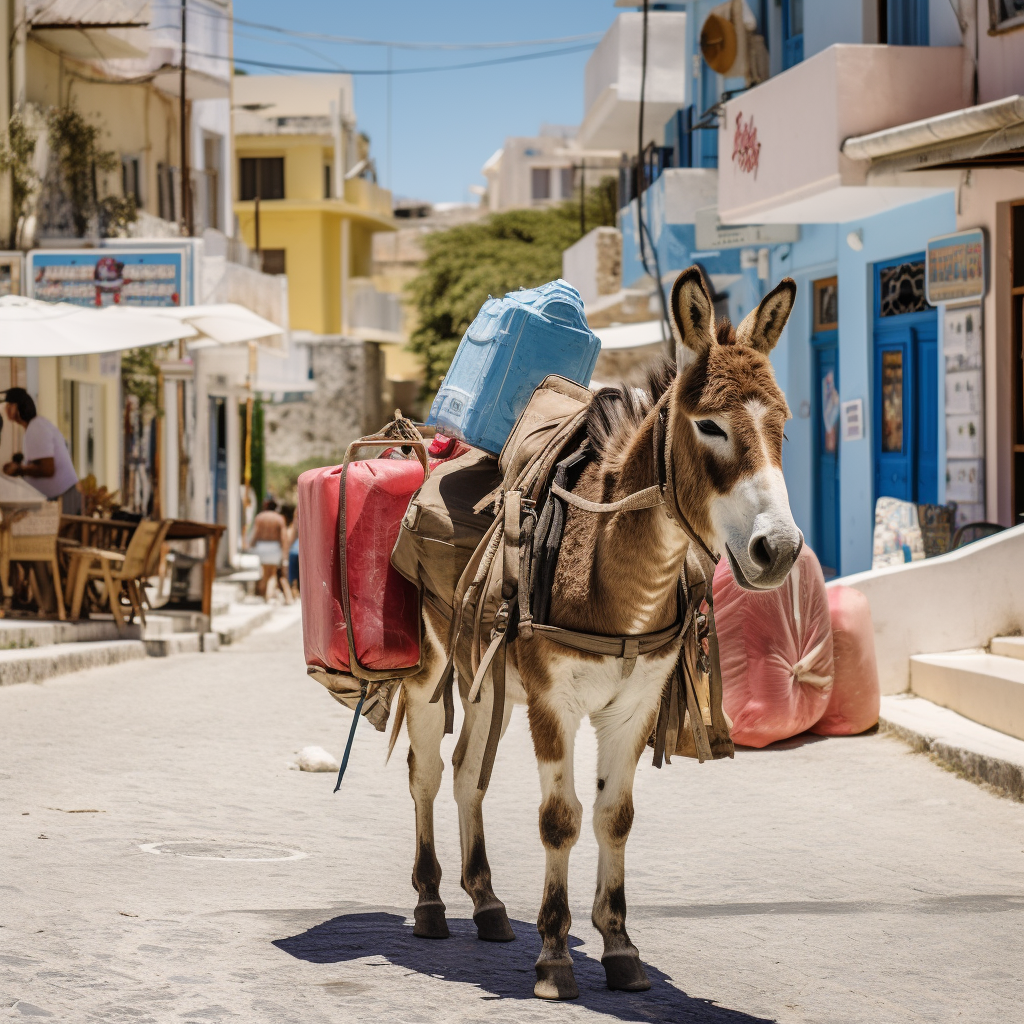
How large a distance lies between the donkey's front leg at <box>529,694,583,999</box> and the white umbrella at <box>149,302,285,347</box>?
1111 centimetres

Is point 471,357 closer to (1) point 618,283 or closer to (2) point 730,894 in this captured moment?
(2) point 730,894

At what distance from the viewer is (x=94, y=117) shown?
21.8 m

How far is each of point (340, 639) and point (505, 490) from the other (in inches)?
32.0

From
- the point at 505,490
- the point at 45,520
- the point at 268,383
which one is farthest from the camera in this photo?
the point at 268,383

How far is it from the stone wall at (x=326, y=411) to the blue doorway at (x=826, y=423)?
33549 millimetres

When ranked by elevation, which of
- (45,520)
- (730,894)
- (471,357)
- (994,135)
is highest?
(994,135)

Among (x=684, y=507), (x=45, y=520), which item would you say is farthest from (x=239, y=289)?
(x=684, y=507)

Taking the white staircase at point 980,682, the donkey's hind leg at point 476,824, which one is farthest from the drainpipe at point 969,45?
the donkey's hind leg at point 476,824

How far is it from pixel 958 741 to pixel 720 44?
1045cm

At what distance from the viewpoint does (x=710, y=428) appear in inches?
160

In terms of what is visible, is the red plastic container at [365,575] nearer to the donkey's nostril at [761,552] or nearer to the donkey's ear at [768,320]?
the donkey's ear at [768,320]

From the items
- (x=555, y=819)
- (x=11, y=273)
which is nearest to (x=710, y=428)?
(x=555, y=819)

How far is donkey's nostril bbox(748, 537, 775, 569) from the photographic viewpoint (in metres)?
3.81

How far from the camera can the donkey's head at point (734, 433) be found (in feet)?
12.6
